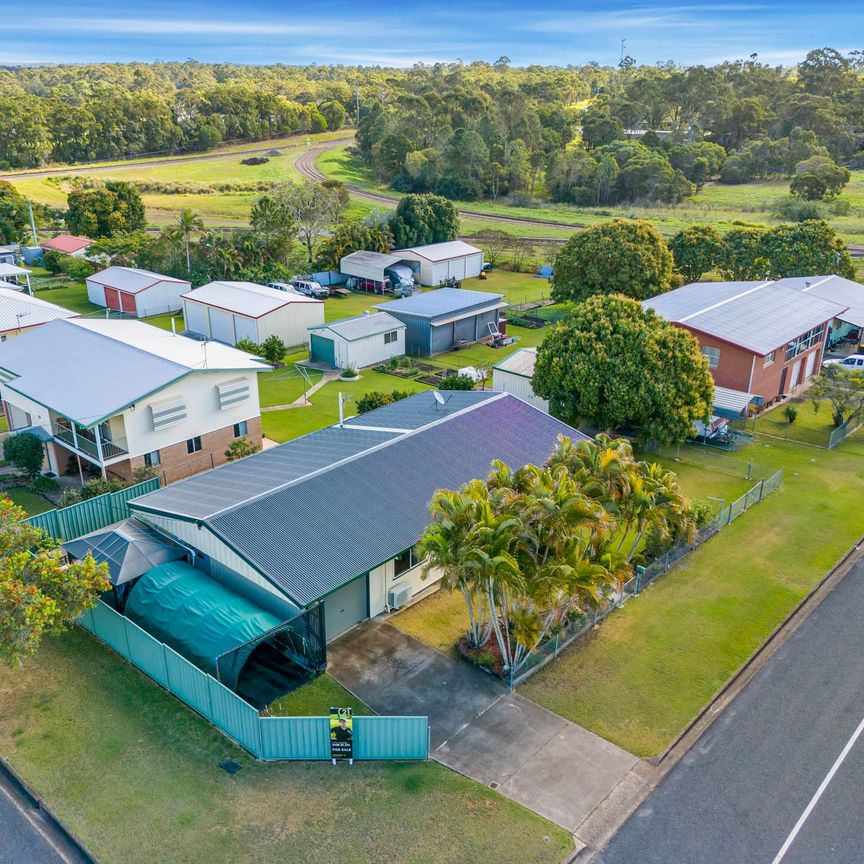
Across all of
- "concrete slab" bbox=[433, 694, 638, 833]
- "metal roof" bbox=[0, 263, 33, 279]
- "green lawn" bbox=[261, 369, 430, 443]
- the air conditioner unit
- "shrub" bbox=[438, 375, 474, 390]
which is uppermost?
"metal roof" bbox=[0, 263, 33, 279]

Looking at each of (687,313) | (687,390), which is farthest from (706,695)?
(687,313)

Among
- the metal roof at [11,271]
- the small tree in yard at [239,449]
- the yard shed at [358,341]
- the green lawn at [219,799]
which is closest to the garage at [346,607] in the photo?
the green lawn at [219,799]

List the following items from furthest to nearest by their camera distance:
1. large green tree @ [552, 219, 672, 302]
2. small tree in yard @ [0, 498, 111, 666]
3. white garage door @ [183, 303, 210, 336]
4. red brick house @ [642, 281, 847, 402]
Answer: large green tree @ [552, 219, 672, 302], white garage door @ [183, 303, 210, 336], red brick house @ [642, 281, 847, 402], small tree in yard @ [0, 498, 111, 666]

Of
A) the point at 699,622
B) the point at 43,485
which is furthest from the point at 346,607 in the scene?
the point at 43,485

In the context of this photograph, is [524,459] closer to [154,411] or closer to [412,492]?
[412,492]

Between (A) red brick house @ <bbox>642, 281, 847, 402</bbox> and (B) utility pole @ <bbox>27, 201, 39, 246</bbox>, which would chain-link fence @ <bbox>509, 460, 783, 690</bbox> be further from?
(B) utility pole @ <bbox>27, 201, 39, 246</bbox>

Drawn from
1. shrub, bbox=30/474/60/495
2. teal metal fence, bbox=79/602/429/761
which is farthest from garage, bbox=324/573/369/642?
shrub, bbox=30/474/60/495

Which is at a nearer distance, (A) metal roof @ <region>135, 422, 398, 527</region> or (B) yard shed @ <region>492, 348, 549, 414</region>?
(A) metal roof @ <region>135, 422, 398, 527</region>
